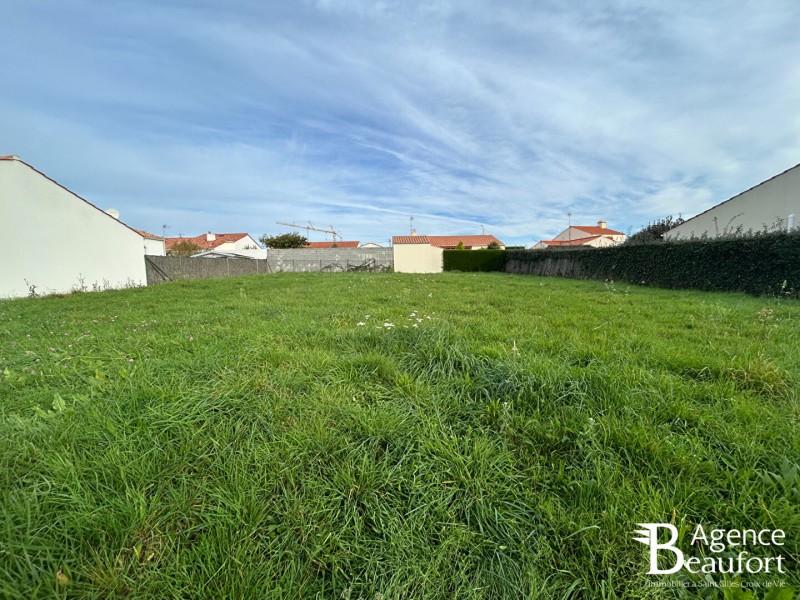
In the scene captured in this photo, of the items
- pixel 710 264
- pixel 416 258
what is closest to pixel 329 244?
pixel 416 258

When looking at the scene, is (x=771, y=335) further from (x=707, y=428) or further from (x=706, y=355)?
(x=707, y=428)

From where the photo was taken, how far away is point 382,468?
1504 mm

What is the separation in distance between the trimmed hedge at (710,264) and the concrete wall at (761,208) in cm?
113

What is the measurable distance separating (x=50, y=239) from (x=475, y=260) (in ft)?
76.5

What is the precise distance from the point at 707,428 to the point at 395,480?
1.76 metres

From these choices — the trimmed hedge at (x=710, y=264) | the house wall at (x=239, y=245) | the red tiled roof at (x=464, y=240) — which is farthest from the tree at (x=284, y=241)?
the trimmed hedge at (x=710, y=264)

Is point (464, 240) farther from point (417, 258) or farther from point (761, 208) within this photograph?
point (761, 208)

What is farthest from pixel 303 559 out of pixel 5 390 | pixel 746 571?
pixel 5 390

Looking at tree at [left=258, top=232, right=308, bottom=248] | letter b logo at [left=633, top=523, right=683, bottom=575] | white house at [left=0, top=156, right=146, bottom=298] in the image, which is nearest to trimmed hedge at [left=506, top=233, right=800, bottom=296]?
letter b logo at [left=633, top=523, right=683, bottom=575]

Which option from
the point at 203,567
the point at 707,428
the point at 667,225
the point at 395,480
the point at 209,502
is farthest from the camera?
the point at 667,225

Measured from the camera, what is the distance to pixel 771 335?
3.42m

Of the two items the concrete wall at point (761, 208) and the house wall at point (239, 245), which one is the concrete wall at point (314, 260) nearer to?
the concrete wall at point (761, 208)

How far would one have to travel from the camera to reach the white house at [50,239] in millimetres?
11375

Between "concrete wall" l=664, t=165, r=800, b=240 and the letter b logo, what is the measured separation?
1186 cm
